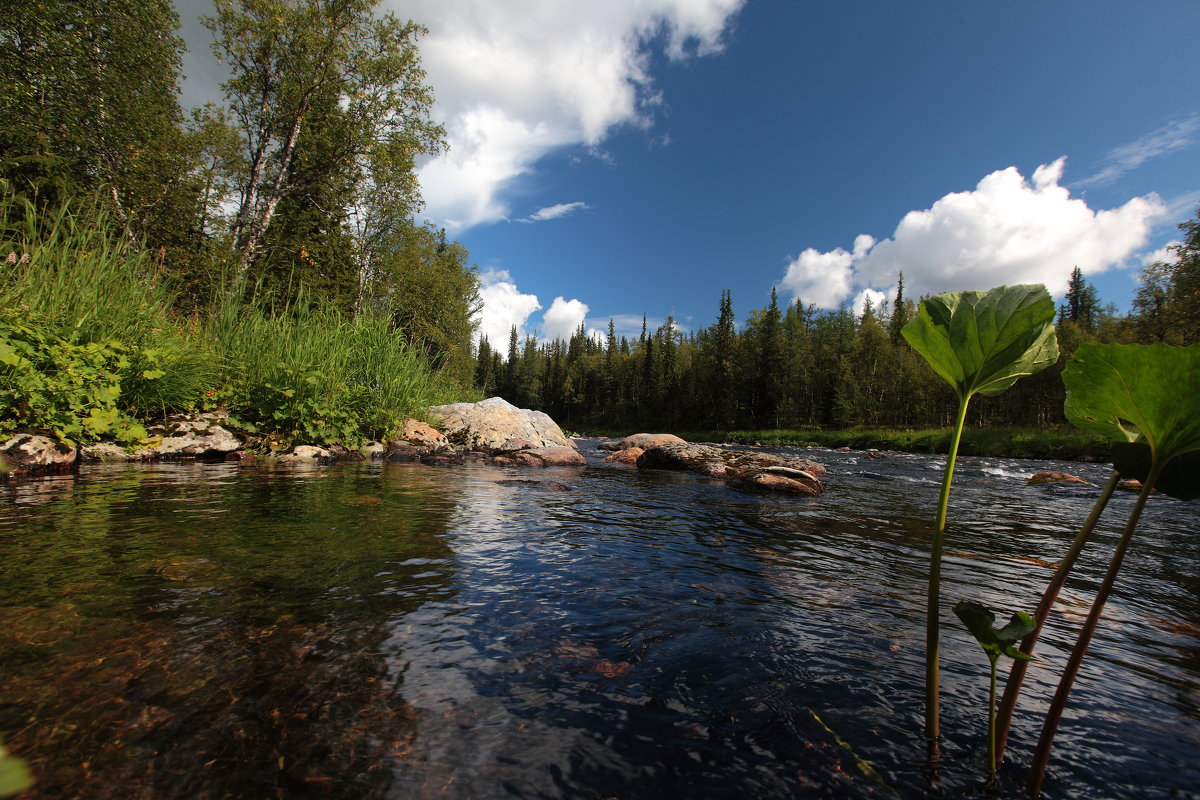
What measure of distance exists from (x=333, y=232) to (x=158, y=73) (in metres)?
7.26

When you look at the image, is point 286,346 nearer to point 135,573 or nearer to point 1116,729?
point 135,573

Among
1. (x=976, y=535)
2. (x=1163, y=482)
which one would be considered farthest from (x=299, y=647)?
(x=976, y=535)

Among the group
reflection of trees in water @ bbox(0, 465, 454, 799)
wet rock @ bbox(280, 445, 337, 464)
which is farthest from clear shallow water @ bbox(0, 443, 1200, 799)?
wet rock @ bbox(280, 445, 337, 464)

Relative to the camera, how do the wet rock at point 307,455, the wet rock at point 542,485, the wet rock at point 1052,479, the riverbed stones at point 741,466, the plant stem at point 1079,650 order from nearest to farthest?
the plant stem at point 1079,650
the wet rock at point 542,485
the wet rock at point 307,455
the riverbed stones at point 741,466
the wet rock at point 1052,479

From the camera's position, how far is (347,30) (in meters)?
18.1

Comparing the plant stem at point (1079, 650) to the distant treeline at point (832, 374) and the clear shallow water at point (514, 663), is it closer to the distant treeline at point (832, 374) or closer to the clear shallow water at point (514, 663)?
the clear shallow water at point (514, 663)

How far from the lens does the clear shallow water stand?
172 centimetres

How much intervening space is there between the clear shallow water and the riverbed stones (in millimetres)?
4313

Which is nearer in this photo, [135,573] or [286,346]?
[135,573]

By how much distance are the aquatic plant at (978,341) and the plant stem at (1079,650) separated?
0.85 feet

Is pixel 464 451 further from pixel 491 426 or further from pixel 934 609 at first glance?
pixel 934 609

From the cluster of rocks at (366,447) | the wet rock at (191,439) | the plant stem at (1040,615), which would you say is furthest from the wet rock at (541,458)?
the plant stem at (1040,615)

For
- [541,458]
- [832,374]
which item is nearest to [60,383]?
[541,458]

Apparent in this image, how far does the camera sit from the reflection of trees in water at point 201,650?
1643 mm
